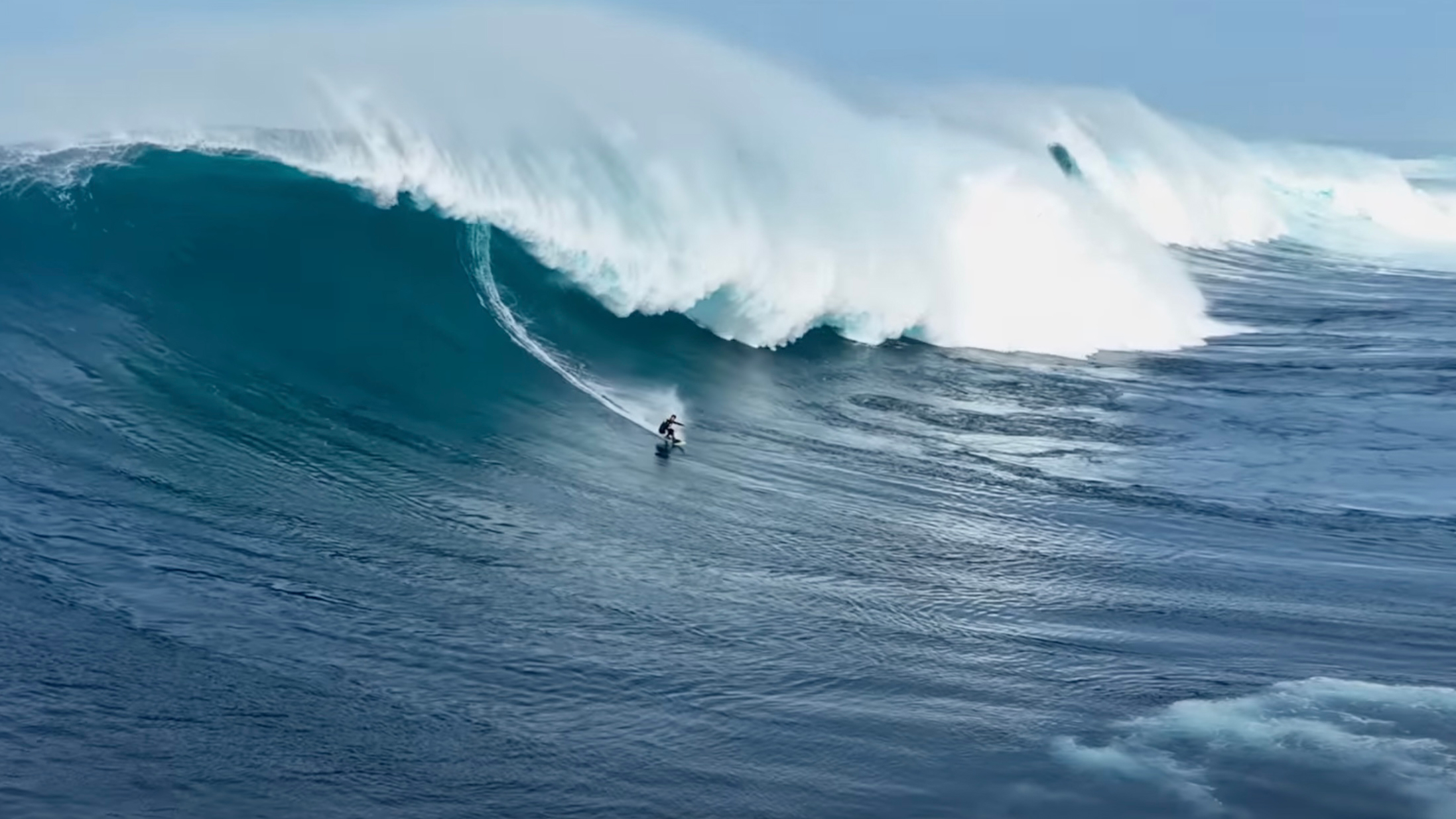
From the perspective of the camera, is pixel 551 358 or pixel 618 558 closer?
pixel 618 558

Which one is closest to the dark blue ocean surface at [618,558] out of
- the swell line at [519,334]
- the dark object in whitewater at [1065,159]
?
the swell line at [519,334]

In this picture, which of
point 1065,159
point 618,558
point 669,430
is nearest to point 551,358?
point 669,430

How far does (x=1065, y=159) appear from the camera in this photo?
40031mm

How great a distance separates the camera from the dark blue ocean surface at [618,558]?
7863 mm

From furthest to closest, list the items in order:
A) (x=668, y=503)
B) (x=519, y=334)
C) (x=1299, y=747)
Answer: (x=519, y=334) < (x=668, y=503) < (x=1299, y=747)

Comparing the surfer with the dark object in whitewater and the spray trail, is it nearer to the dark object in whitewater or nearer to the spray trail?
the spray trail

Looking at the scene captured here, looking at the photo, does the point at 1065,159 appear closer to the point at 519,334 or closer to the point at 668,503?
the point at 519,334

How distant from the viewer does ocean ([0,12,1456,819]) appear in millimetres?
7973

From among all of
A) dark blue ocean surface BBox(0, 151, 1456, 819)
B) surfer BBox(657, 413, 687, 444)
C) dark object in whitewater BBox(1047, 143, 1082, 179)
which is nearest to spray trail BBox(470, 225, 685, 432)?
dark blue ocean surface BBox(0, 151, 1456, 819)

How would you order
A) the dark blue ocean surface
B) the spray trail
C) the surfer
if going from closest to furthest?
1. the dark blue ocean surface
2. the surfer
3. the spray trail

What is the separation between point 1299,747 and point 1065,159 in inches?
1307

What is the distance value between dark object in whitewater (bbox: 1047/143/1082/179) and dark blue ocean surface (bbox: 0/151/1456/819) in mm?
20602

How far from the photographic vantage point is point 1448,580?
11.6 m

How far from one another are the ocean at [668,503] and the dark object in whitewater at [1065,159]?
46.9 ft
